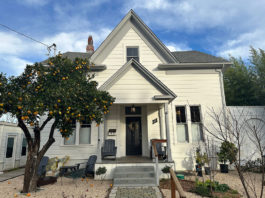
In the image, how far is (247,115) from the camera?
9.05 meters

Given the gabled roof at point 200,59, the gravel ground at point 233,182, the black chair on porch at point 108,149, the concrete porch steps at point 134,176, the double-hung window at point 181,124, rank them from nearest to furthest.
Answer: the gravel ground at point 233,182 → the concrete porch steps at point 134,176 → the black chair on porch at point 108,149 → the double-hung window at point 181,124 → the gabled roof at point 200,59

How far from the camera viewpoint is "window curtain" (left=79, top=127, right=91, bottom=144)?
895 centimetres

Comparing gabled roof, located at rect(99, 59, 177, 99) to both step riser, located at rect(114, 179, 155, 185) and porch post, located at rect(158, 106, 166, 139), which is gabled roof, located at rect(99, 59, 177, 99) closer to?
porch post, located at rect(158, 106, 166, 139)

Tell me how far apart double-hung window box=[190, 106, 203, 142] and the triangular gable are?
10.4ft

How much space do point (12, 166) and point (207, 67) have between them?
1393 centimetres

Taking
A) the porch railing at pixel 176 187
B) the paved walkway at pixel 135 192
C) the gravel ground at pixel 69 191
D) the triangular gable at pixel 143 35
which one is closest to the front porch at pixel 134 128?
the gravel ground at pixel 69 191

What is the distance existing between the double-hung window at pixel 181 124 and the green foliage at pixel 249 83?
580cm

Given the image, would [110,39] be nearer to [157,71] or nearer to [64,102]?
[157,71]

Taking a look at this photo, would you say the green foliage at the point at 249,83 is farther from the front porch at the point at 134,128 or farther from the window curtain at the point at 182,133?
the front porch at the point at 134,128

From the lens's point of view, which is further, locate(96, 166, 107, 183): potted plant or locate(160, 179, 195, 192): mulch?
locate(96, 166, 107, 183): potted plant

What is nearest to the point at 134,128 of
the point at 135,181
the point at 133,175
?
the point at 133,175

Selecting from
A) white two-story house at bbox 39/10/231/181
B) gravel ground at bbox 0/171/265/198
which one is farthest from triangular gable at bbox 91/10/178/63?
gravel ground at bbox 0/171/265/198

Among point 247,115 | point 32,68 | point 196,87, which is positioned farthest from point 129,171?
point 247,115

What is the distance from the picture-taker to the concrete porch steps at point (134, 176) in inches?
229
